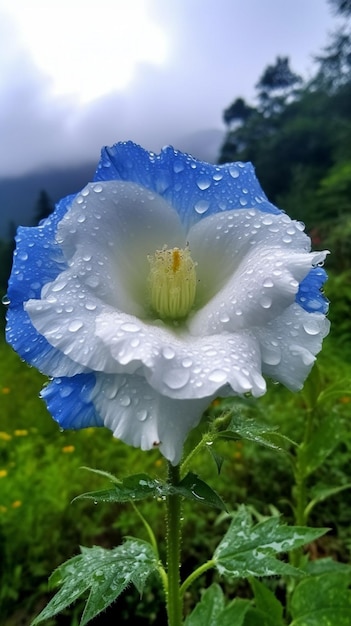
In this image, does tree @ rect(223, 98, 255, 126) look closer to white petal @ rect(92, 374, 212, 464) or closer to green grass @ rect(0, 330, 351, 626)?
green grass @ rect(0, 330, 351, 626)

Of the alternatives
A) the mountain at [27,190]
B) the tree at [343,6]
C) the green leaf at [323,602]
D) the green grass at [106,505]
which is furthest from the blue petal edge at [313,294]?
the tree at [343,6]

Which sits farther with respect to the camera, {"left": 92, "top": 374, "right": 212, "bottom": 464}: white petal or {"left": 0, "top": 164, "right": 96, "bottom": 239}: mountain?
{"left": 0, "top": 164, "right": 96, "bottom": 239}: mountain

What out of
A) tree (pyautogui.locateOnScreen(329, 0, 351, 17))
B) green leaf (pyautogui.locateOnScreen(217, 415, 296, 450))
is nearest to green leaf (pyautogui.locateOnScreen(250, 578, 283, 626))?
green leaf (pyautogui.locateOnScreen(217, 415, 296, 450))

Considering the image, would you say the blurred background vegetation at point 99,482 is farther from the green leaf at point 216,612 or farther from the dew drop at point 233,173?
the dew drop at point 233,173

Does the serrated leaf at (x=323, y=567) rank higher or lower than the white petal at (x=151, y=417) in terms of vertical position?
lower

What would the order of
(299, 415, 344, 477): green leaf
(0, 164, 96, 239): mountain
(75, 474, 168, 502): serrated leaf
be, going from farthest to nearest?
(0, 164, 96, 239): mountain → (299, 415, 344, 477): green leaf → (75, 474, 168, 502): serrated leaf

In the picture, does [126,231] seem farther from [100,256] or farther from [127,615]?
[127,615]
